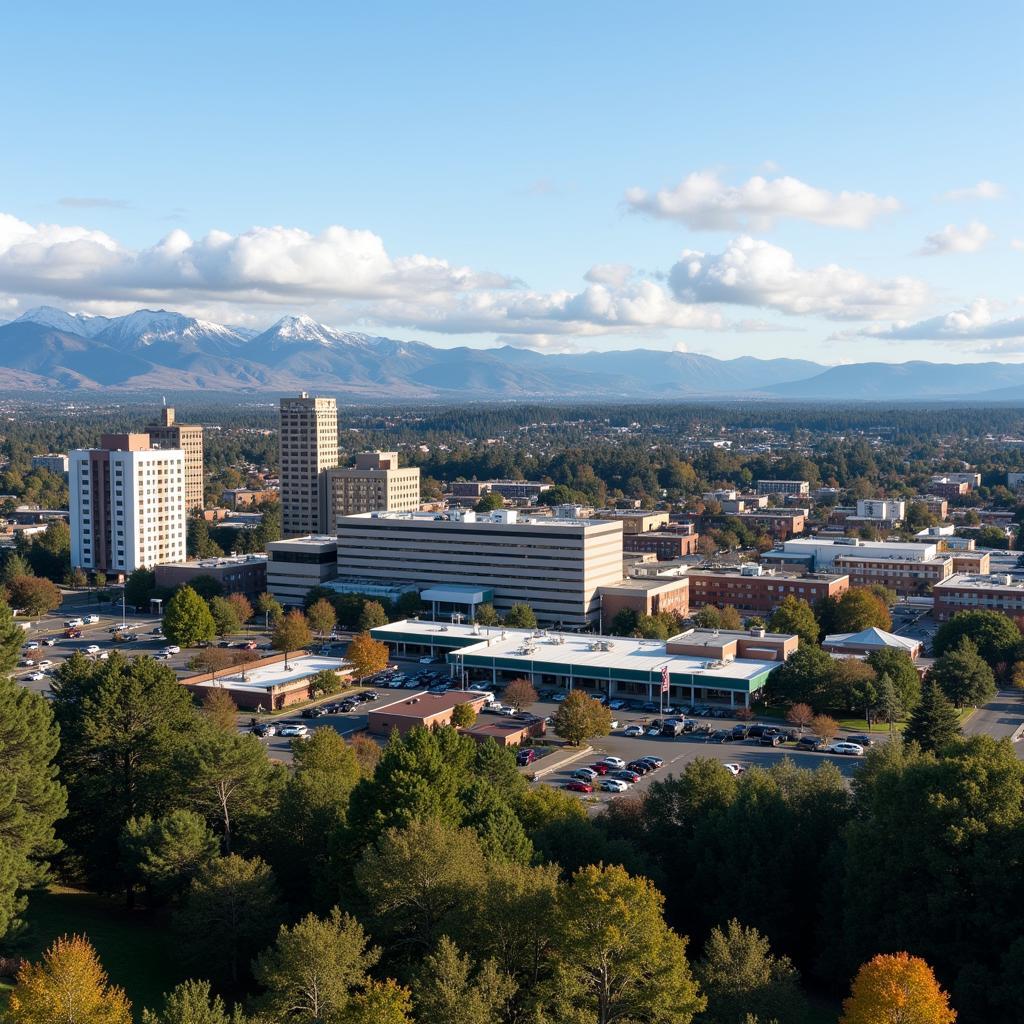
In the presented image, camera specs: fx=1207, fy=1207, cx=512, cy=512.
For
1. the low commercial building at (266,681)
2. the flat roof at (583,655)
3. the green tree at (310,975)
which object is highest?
the green tree at (310,975)

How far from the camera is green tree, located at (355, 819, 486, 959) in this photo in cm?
1920

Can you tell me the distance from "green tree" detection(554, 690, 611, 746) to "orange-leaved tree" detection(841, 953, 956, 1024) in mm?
21364

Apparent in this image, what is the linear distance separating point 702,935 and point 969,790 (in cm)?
592

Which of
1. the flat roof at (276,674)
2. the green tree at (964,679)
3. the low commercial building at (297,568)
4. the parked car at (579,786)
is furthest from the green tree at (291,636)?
the green tree at (964,679)

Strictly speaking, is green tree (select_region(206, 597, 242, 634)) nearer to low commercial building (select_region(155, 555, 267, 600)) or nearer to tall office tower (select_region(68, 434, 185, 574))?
low commercial building (select_region(155, 555, 267, 600))

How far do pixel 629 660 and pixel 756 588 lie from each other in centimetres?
1929

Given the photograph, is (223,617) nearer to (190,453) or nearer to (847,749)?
(847,749)

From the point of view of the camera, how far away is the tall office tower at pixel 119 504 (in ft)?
235

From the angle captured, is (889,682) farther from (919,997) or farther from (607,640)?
(919,997)

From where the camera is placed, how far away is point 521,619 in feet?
182

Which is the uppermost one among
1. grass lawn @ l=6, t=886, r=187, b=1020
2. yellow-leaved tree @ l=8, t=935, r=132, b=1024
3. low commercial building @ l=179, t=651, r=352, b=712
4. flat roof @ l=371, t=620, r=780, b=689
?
yellow-leaved tree @ l=8, t=935, r=132, b=1024

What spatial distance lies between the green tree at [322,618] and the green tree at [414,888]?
37367 millimetres

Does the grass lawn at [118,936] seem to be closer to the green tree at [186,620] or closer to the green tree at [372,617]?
the green tree at [186,620]

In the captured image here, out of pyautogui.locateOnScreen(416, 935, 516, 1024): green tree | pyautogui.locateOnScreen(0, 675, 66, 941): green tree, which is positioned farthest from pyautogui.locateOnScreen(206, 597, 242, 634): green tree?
pyautogui.locateOnScreen(416, 935, 516, 1024): green tree
